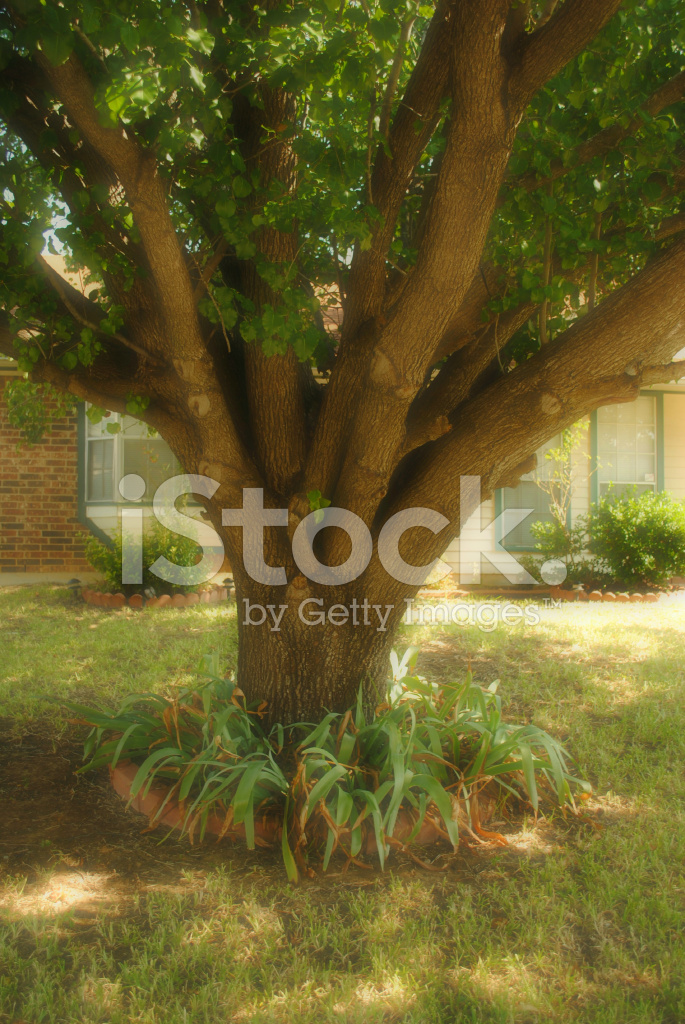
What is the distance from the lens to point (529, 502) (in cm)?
1223

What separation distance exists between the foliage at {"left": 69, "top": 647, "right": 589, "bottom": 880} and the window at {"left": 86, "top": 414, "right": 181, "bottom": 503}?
286 inches

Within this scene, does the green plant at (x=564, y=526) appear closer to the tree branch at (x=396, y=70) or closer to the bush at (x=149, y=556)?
the bush at (x=149, y=556)

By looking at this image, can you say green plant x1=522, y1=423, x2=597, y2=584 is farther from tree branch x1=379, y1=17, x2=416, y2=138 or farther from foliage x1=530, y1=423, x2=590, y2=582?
tree branch x1=379, y1=17, x2=416, y2=138

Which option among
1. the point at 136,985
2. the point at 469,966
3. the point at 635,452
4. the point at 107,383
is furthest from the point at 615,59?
the point at 635,452

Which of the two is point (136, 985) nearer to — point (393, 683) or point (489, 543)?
point (393, 683)

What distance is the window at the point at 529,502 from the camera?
1196 cm

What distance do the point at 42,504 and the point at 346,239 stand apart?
8.30 metres

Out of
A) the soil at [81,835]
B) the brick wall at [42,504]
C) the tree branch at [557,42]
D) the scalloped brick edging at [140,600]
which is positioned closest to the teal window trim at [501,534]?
the scalloped brick edging at [140,600]

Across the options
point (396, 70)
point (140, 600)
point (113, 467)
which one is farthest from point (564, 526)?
point (396, 70)

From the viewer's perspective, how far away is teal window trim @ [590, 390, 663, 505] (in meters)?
12.3

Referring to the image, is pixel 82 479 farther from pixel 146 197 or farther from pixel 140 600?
pixel 146 197

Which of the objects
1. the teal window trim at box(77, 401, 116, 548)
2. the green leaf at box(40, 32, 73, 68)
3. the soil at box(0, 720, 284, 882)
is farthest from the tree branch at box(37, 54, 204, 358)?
the teal window trim at box(77, 401, 116, 548)

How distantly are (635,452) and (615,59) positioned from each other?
9.98 meters

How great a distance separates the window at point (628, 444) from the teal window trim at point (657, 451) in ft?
0.24
